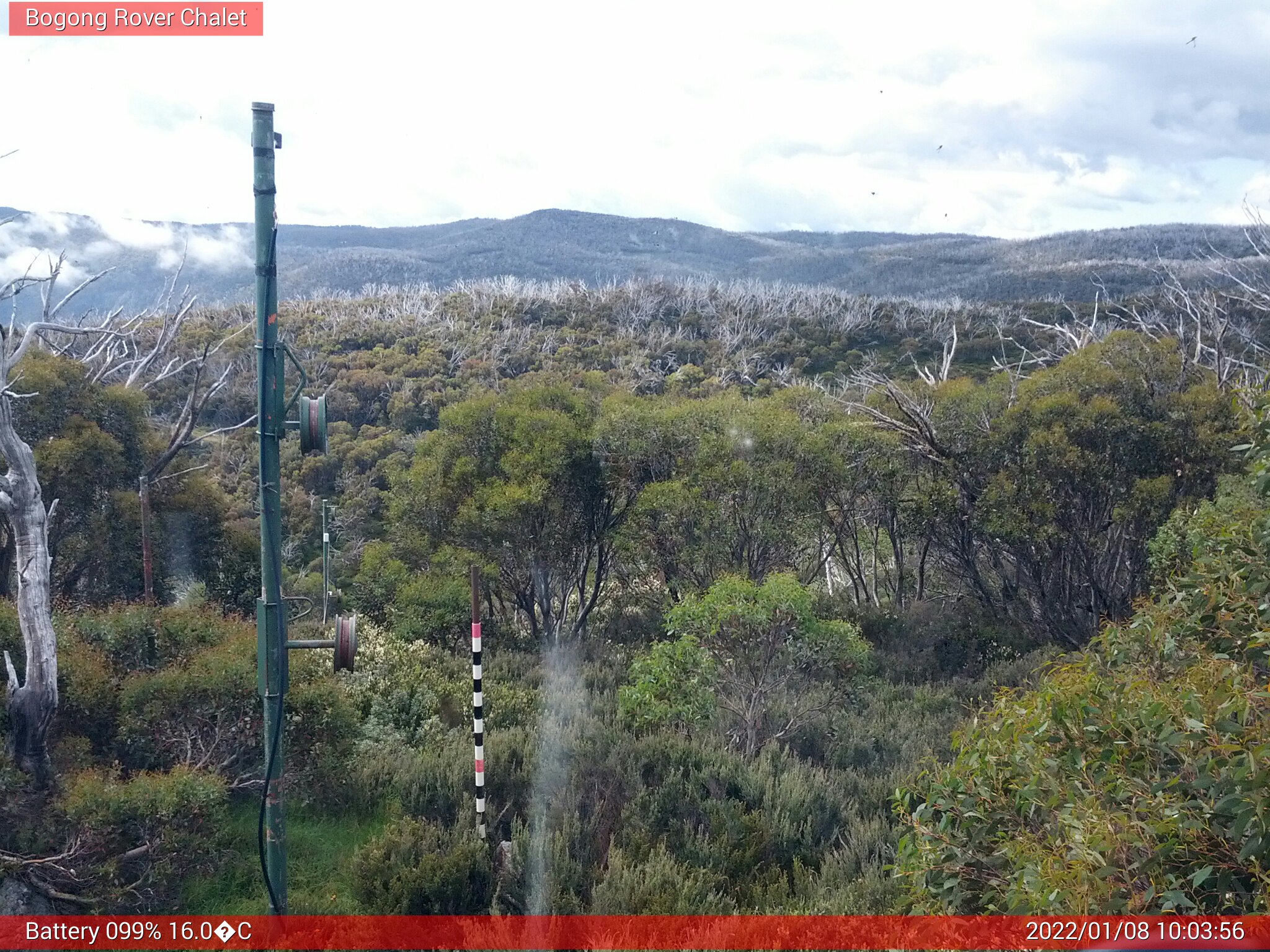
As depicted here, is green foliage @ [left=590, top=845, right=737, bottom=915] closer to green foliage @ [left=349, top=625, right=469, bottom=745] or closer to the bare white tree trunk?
green foliage @ [left=349, top=625, right=469, bottom=745]

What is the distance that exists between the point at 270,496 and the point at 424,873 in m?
2.42

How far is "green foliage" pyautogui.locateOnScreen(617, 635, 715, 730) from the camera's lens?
26.6 ft

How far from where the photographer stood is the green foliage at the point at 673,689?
8.10 metres

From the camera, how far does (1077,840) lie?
2.99 m

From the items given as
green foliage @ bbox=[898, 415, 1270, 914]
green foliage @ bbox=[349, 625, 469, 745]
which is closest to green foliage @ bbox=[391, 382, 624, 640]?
green foliage @ bbox=[349, 625, 469, 745]

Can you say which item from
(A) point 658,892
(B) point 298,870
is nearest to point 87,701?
(B) point 298,870

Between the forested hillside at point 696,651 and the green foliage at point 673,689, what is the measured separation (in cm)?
3

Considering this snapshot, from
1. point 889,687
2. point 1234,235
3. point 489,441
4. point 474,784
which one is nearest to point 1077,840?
point 474,784

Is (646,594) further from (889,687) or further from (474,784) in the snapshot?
(474,784)

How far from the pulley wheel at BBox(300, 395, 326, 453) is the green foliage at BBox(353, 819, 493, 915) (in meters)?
2.61

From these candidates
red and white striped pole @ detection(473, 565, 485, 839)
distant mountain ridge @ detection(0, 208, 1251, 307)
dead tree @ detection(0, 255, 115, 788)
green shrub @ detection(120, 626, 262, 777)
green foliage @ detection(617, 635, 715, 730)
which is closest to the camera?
red and white striped pole @ detection(473, 565, 485, 839)
